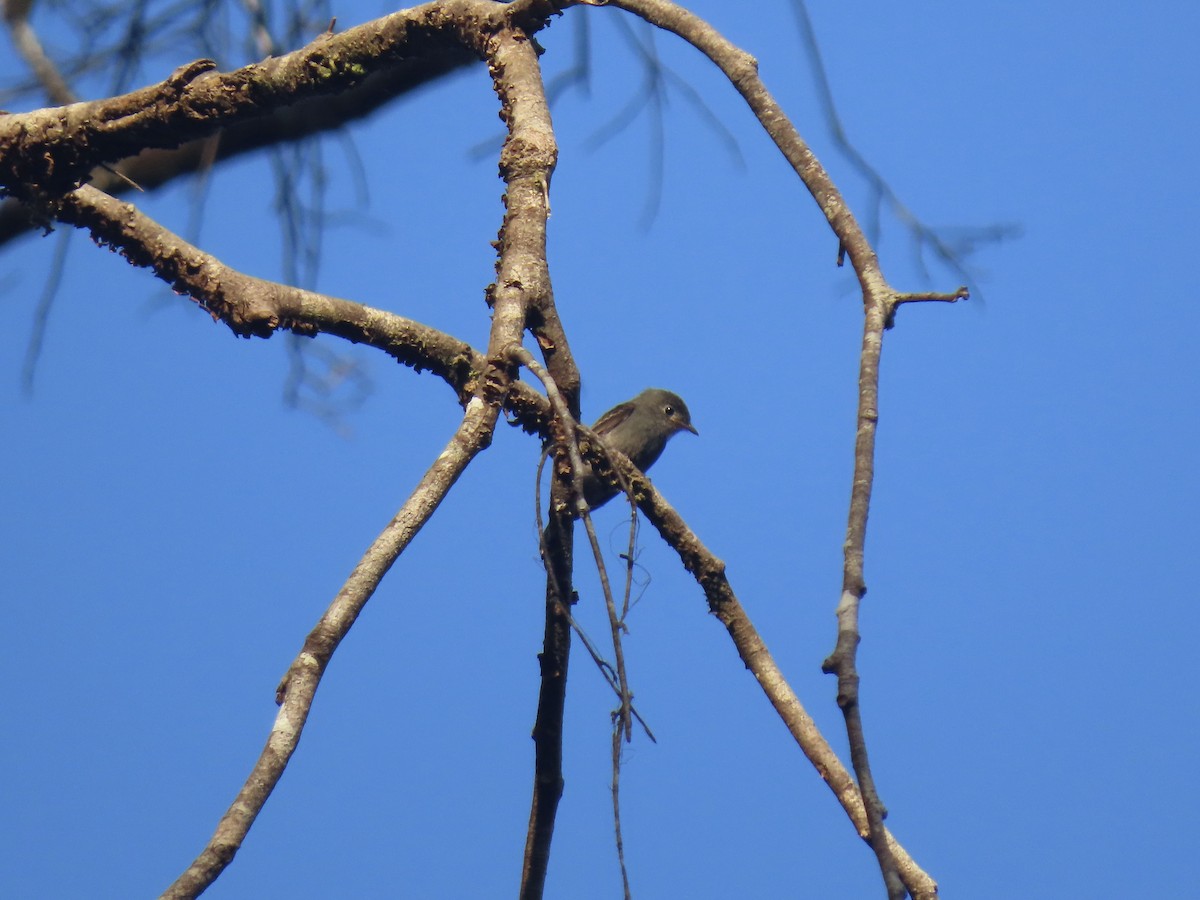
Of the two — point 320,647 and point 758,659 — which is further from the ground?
point 758,659

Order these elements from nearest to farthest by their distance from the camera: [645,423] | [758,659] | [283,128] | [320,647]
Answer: [320,647] → [758,659] → [283,128] → [645,423]

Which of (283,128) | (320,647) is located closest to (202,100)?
(320,647)

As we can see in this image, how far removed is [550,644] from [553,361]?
640mm

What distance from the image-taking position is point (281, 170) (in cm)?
446

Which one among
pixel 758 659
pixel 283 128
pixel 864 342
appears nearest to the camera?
pixel 864 342

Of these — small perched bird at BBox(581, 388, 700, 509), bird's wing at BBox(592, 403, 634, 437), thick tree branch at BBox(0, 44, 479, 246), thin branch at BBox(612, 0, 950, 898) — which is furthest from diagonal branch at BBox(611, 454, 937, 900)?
bird's wing at BBox(592, 403, 634, 437)

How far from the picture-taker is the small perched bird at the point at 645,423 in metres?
5.38

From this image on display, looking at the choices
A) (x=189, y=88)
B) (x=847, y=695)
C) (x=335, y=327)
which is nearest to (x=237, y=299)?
(x=335, y=327)

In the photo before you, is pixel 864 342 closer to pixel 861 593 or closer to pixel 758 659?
pixel 861 593

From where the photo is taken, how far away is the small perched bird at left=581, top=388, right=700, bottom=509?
5.38 meters

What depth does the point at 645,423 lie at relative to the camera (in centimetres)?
548

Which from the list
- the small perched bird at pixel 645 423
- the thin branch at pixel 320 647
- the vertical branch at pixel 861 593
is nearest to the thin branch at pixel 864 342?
the vertical branch at pixel 861 593

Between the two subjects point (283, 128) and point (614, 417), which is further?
point (614, 417)

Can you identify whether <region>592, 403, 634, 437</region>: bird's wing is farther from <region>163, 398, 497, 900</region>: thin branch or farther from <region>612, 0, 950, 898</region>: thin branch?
<region>163, 398, 497, 900</region>: thin branch
